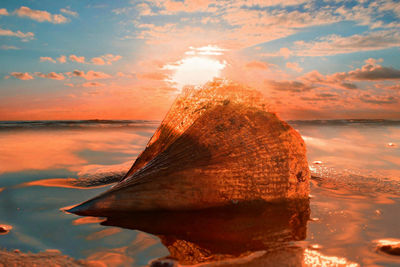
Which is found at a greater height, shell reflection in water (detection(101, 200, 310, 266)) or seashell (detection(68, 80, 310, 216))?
seashell (detection(68, 80, 310, 216))

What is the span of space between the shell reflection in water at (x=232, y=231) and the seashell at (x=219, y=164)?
8cm

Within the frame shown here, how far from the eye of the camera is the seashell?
6.31 ft

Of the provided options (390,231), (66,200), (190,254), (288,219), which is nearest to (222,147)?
(288,219)

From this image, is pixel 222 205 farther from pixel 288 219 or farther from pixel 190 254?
pixel 190 254

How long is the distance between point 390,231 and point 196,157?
1412mm

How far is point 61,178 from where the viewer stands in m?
3.18

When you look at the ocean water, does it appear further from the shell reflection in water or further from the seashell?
the seashell

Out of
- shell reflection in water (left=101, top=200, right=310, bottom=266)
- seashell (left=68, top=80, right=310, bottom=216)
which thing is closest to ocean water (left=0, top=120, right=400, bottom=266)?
shell reflection in water (left=101, top=200, right=310, bottom=266)

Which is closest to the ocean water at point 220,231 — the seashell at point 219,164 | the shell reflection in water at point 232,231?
the shell reflection in water at point 232,231

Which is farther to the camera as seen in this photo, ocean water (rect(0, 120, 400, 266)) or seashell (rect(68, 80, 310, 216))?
seashell (rect(68, 80, 310, 216))

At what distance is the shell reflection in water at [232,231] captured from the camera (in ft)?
4.64

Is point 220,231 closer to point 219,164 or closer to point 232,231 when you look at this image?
point 232,231

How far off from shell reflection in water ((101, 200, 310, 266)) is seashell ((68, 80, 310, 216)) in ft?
0.25

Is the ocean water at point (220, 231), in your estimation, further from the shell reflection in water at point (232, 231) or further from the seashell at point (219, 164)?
the seashell at point (219, 164)
